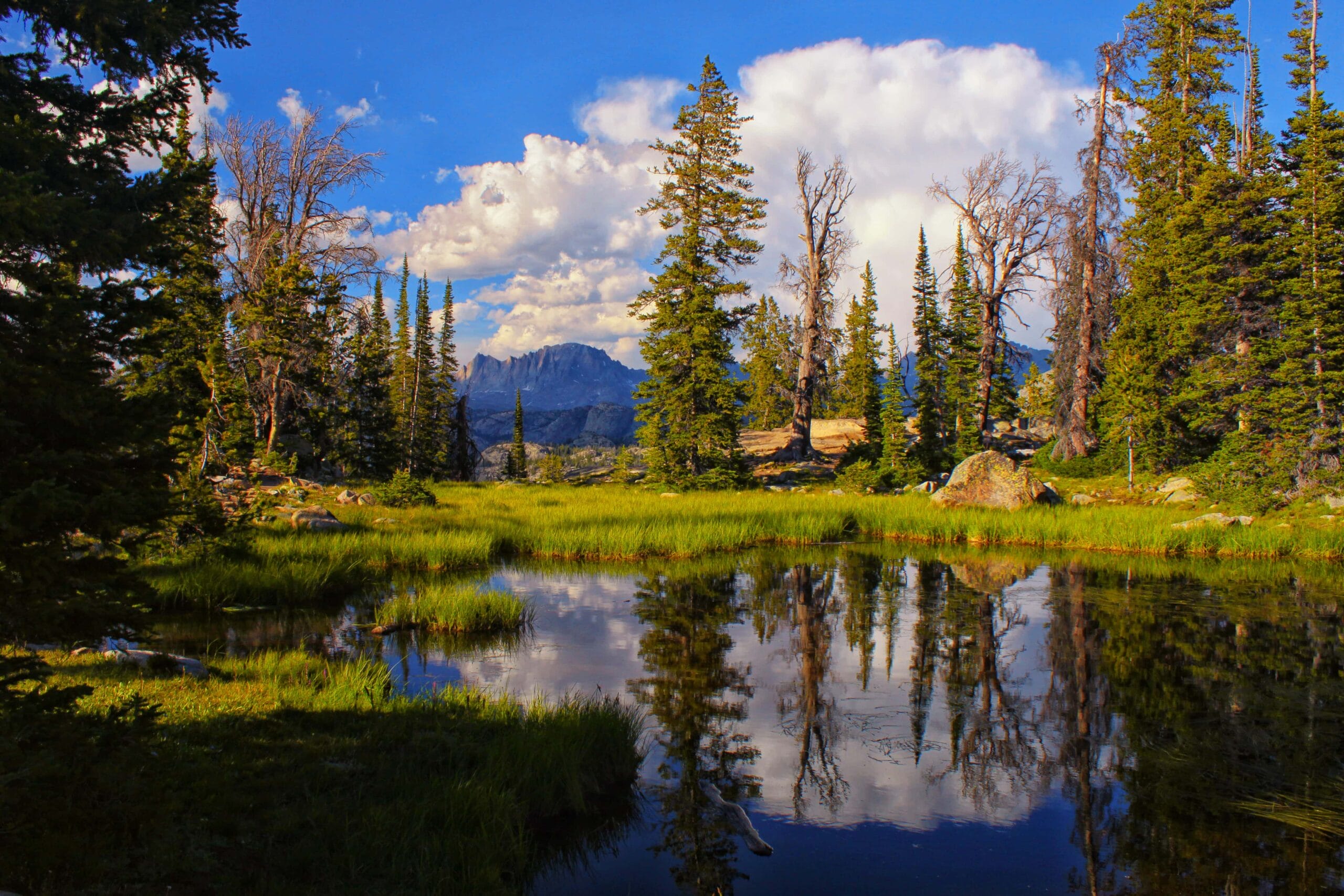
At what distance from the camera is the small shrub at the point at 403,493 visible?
832 inches

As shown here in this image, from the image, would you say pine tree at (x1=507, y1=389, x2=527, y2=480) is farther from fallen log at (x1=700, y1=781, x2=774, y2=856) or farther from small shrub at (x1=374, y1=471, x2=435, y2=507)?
fallen log at (x1=700, y1=781, x2=774, y2=856)

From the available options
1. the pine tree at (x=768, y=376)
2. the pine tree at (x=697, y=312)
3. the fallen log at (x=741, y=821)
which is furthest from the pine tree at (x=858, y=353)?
the fallen log at (x=741, y=821)

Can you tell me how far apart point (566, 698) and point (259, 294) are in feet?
74.0

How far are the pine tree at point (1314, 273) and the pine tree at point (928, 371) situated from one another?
46.0 feet

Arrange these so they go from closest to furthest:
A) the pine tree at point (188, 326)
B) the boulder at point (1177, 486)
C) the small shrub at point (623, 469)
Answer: the pine tree at point (188, 326)
the boulder at point (1177, 486)
the small shrub at point (623, 469)

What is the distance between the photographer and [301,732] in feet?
18.6

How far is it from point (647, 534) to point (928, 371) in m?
30.9

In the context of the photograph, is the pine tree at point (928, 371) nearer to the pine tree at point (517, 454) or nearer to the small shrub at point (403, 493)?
the small shrub at point (403, 493)

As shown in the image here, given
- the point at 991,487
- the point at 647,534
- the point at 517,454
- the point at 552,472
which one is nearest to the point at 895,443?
the point at 991,487

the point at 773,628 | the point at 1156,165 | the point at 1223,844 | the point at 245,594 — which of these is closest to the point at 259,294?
the point at 245,594

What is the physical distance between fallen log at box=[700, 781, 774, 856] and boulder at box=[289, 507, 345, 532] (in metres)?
12.7

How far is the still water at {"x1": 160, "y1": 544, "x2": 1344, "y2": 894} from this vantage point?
4930 mm

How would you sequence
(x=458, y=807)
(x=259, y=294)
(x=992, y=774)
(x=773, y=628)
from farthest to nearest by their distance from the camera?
(x=259, y=294) → (x=773, y=628) → (x=992, y=774) → (x=458, y=807)

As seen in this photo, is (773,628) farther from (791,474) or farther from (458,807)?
(791,474)
